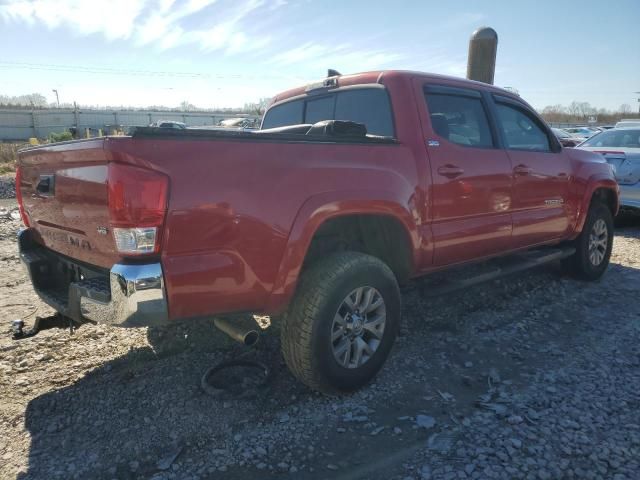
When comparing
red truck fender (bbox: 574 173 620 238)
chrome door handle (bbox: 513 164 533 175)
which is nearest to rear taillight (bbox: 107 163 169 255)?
chrome door handle (bbox: 513 164 533 175)

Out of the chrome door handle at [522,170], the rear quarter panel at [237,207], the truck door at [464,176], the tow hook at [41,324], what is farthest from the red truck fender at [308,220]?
the chrome door handle at [522,170]

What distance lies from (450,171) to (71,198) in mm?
2483

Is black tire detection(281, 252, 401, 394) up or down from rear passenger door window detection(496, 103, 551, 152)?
down

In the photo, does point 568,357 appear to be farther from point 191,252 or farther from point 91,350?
point 91,350

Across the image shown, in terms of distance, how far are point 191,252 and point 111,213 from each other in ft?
1.31

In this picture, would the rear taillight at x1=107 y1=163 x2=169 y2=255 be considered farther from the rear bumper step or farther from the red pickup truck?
the rear bumper step

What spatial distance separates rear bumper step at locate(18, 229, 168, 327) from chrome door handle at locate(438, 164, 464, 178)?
2100 millimetres

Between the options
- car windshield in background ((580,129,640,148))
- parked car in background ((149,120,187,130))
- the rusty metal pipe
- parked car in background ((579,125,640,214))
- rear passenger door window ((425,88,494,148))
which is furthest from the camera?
the rusty metal pipe

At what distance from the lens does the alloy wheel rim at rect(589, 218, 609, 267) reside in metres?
5.31

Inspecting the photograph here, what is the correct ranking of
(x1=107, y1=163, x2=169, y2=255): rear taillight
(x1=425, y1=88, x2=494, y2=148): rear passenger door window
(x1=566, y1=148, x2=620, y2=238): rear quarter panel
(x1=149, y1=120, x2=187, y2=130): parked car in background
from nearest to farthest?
(x1=107, y1=163, x2=169, y2=255): rear taillight → (x1=149, y1=120, x2=187, y2=130): parked car in background → (x1=425, y1=88, x2=494, y2=148): rear passenger door window → (x1=566, y1=148, x2=620, y2=238): rear quarter panel

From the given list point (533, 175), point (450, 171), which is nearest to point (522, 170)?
point (533, 175)

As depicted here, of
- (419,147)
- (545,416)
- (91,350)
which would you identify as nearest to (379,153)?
(419,147)

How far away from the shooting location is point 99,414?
9.04 feet

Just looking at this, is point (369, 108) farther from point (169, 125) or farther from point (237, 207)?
point (237, 207)
